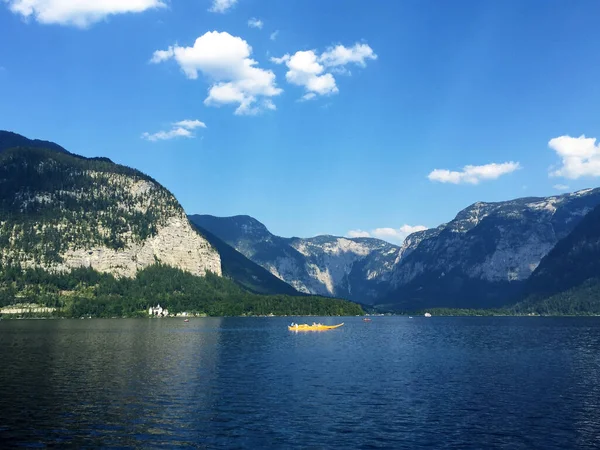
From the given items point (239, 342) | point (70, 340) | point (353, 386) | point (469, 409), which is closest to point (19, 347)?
point (70, 340)

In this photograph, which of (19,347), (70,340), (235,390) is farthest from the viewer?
(70,340)

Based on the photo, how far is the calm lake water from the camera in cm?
5081

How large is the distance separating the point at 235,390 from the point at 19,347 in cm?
8354

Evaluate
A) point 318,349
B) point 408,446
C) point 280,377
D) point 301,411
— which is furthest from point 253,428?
point 318,349

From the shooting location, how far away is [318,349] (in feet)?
463

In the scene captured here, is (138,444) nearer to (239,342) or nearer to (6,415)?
(6,415)

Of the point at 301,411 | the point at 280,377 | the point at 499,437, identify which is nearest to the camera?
the point at 499,437

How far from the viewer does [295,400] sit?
226 feet

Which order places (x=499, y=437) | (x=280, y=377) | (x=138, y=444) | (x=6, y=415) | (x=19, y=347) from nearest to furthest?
(x=138, y=444), (x=499, y=437), (x=6, y=415), (x=280, y=377), (x=19, y=347)

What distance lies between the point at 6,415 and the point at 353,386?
154 ft

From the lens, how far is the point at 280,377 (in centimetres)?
→ 8825

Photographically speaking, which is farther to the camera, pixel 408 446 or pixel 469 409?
pixel 469 409

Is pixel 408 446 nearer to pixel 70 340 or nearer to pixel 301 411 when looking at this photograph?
pixel 301 411

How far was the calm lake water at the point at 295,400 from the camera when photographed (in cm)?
5081
